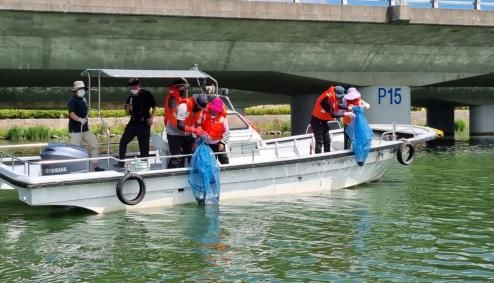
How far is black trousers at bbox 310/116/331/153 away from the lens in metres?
14.6

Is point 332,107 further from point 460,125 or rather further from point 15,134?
point 460,125

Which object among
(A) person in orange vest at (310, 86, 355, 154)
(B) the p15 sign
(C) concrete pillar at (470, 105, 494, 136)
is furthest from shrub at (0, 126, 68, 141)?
(A) person in orange vest at (310, 86, 355, 154)

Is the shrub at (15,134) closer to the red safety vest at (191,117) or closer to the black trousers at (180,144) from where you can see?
the black trousers at (180,144)

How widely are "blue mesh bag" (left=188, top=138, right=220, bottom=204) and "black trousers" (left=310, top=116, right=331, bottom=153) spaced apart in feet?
9.39

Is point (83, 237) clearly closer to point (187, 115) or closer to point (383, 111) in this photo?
point (187, 115)

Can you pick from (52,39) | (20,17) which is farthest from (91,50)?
(20,17)

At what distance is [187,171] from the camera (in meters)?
12.5

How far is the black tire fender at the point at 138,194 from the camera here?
1178 centimetres

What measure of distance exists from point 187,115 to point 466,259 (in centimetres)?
611

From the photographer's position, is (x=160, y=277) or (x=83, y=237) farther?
(x=83, y=237)

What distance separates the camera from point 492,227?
34.7 ft

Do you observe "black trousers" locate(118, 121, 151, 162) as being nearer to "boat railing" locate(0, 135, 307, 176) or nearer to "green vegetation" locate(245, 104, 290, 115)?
"boat railing" locate(0, 135, 307, 176)

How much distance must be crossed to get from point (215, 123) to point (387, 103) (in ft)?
53.9

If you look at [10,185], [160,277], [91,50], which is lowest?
[160,277]
